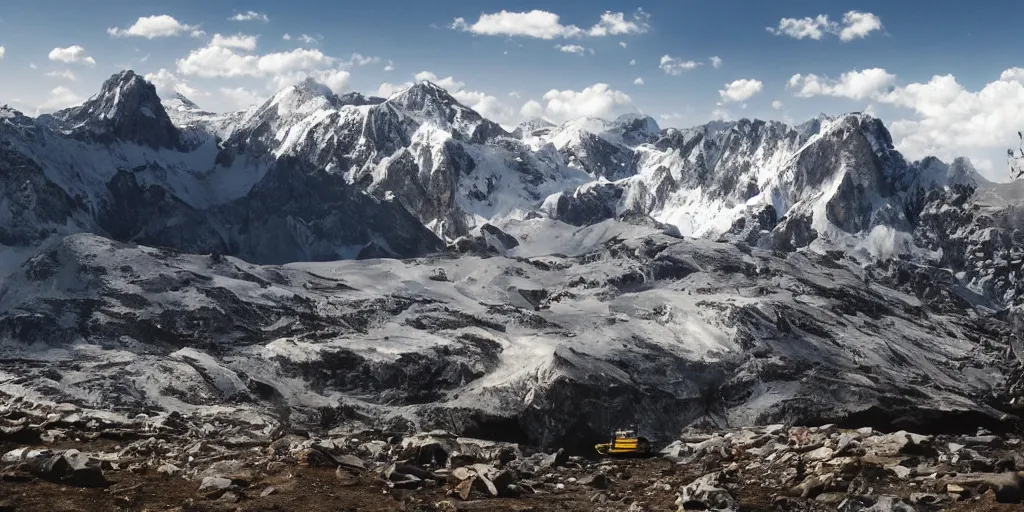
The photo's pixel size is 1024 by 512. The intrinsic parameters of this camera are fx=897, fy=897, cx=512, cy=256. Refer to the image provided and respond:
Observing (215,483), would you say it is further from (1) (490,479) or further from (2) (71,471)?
(1) (490,479)

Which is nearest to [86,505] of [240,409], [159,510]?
[159,510]

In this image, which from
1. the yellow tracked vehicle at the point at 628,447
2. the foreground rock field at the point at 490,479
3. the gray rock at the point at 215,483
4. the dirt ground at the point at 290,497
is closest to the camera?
the dirt ground at the point at 290,497

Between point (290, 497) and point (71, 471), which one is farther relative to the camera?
point (290, 497)

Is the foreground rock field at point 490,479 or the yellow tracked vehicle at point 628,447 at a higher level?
the foreground rock field at point 490,479

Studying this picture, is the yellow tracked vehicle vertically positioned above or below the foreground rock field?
below

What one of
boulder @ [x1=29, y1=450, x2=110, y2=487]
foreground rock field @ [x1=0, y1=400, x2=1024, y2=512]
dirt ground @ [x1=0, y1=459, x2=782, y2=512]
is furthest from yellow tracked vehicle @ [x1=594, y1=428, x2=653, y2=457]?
boulder @ [x1=29, y1=450, x2=110, y2=487]

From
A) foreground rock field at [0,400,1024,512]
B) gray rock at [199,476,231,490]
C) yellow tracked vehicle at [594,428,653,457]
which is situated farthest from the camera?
yellow tracked vehicle at [594,428,653,457]

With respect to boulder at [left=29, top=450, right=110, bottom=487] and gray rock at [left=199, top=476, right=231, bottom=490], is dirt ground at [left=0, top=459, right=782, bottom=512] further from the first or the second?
boulder at [left=29, top=450, right=110, bottom=487]

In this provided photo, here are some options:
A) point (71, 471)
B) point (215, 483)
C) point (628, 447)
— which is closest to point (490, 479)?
point (215, 483)

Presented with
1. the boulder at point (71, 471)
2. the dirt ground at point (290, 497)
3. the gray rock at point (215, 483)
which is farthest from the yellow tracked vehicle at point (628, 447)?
the boulder at point (71, 471)

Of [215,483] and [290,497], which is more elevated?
[215,483]

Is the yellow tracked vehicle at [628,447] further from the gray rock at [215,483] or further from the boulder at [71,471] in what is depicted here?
the boulder at [71,471]
